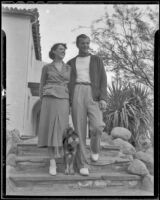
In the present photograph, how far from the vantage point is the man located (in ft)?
12.6

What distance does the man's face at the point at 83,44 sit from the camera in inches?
153

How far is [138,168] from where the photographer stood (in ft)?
12.5

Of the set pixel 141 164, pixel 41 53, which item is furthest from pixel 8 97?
pixel 141 164

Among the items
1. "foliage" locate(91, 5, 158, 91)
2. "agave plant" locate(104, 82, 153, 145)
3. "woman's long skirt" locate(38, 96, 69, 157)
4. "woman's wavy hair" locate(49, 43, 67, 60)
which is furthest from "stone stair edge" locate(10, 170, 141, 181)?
"woman's wavy hair" locate(49, 43, 67, 60)

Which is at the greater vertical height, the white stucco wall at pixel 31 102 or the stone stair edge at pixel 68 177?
the white stucco wall at pixel 31 102

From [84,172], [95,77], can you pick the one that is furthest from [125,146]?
[95,77]

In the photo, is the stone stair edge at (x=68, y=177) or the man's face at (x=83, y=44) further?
the man's face at (x=83, y=44)

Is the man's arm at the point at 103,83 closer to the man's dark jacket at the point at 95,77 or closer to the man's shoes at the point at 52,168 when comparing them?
the man's dark jacket at the point at 95,77

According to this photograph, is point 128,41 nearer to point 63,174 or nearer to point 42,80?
point 42,80

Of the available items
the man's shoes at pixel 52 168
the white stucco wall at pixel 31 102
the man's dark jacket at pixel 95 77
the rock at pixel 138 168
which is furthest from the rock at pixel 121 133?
the white stucco wall at pixel 31 102

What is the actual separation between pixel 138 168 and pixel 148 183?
179 millimetres

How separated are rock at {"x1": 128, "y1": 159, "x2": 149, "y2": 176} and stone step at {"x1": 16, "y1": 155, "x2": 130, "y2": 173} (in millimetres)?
52

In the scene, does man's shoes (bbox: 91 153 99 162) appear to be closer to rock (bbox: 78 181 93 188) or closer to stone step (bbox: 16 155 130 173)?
stone step (bbox: 16 155 130 173)

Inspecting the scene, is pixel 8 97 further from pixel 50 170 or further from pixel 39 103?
pixel 50 170
